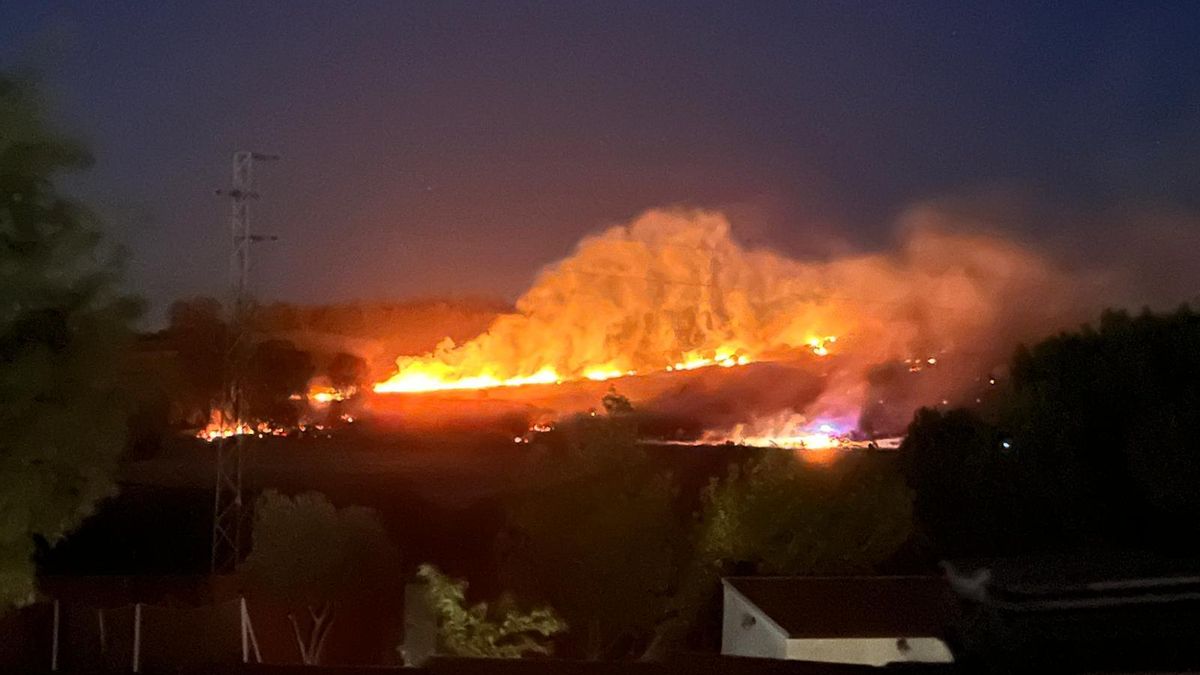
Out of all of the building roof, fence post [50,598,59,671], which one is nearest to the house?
the building roof

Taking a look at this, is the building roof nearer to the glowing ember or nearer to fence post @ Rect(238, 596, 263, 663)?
fence post @ Rect(238, 596, 263, 663)

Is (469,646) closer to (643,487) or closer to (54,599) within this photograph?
(643,487)

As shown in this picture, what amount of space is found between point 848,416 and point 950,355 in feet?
13.9

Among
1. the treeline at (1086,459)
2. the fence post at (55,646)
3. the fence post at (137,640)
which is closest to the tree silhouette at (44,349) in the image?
the fence post at (137,640)

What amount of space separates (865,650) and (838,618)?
2.00 ft

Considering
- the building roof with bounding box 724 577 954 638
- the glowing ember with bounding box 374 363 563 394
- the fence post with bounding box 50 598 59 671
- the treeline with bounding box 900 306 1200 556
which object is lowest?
the fence post with bounding box 50 598 59 671

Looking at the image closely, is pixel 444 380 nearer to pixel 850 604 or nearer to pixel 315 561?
pixel 315 561

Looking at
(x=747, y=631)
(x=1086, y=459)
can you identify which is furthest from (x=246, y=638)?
(x=1086, y=459)

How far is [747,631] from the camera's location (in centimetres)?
1384

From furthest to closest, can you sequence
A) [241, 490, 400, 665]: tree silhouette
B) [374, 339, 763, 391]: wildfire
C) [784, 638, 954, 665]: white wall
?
[374, 339, 763, 391]: wildfire < [241, 490, 400, 665]: tree silhouette < [784, 638, 954, 665]: white wall

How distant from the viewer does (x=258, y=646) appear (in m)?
15.3

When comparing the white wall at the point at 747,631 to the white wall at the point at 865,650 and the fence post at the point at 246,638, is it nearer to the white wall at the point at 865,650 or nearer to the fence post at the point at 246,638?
the white wall at the point at 865,650

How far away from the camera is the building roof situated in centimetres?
1263

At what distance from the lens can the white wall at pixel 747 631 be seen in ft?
42.5
